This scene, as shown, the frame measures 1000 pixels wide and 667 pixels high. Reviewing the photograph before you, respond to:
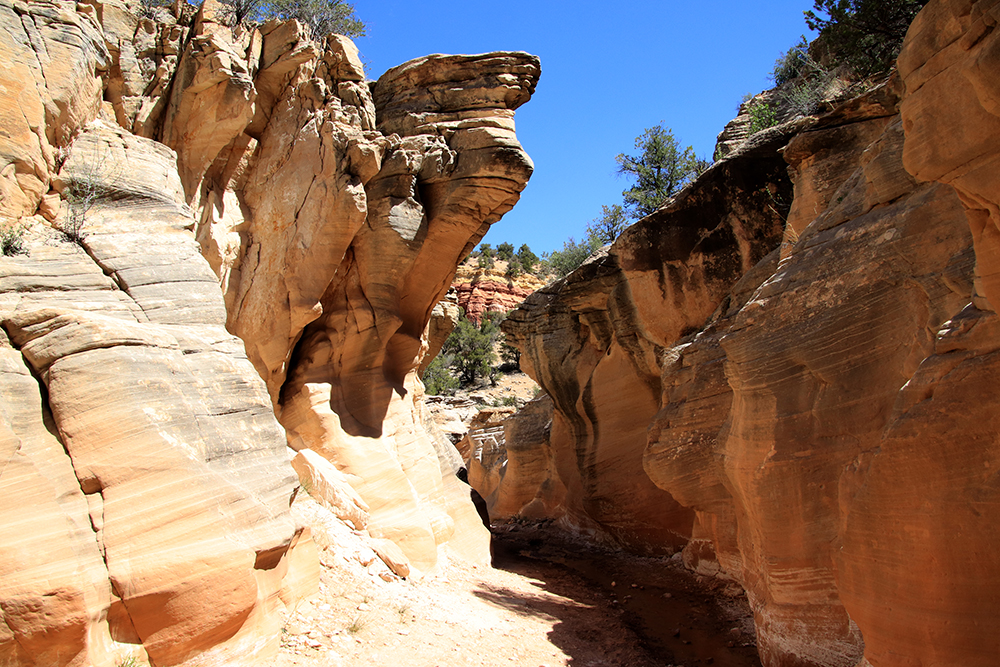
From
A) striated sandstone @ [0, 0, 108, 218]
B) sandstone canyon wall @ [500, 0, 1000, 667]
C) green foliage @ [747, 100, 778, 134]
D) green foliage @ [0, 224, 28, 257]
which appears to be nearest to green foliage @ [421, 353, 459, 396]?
green foliage @ [747, 100, 778, 134]

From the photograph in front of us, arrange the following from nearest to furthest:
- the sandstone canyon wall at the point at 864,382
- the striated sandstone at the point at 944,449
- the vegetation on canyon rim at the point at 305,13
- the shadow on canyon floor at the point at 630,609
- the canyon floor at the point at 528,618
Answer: the striated sandstone at the point at 944,449
the sandstone canyon wall at the point at 864,382
the canyon floor at the point at 528,618
the shadow on canyon floor at the point at 630,609
the vegetation on canyon rim at the point at 305,13

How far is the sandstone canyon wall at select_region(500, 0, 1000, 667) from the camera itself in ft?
13.6

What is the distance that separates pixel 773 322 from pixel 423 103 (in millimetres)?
8929

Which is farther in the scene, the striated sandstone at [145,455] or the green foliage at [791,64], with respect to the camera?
the green foliage at [791,64]

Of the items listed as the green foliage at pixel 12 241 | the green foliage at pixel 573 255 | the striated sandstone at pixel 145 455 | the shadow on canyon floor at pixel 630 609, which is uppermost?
the green foliage at pixel 573 255

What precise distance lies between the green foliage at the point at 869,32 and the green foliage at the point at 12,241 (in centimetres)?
1337

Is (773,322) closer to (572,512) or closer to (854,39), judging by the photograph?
(854,39)

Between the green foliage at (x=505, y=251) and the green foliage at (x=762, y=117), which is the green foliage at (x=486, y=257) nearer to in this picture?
the green foliage at (x=505, y=251)

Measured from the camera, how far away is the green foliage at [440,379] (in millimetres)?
31875

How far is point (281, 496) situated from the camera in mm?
6207

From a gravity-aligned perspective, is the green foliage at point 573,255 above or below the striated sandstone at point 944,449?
above

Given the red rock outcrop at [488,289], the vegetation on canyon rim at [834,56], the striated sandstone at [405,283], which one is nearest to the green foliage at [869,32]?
the vegetation on canyon rim at [834,56]

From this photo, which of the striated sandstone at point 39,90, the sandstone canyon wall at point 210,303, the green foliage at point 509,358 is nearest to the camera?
the sandstone canyon wall at point 210,303

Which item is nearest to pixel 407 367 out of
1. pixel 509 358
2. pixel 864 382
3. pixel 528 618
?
pixel 528 618
